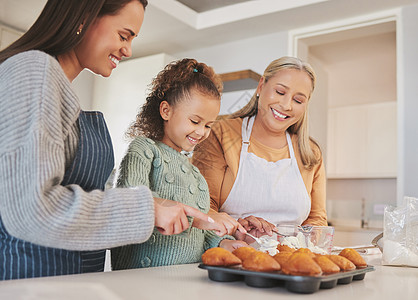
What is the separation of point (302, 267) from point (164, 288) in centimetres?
21

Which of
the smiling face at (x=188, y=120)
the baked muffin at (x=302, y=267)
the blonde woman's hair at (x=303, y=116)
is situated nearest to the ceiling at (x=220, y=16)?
the blonde woman's hair at (x=303, y=116)

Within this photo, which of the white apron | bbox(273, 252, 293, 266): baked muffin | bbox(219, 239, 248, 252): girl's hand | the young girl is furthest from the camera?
the white apron

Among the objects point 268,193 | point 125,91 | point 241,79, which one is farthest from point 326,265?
point 125,91

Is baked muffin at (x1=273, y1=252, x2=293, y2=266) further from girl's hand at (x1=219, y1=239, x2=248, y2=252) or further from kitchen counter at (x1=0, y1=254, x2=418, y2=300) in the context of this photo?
girl's hand at (x1=219, y1=239, x2=248, y2=252)

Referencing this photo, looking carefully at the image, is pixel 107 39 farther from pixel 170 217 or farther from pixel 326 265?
pixel 326 265

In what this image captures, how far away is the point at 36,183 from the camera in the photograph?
0.65 metres

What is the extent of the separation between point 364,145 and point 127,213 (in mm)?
5036

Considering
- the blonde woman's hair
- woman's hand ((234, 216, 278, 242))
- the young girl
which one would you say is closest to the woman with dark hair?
the young girl

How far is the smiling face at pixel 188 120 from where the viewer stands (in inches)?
45.7

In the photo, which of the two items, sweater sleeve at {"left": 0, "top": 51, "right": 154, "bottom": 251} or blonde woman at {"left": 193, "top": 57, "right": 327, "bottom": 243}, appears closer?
sweater sleeve at {"left": 0, "top": 51, "right": 154, "bottom": 251}

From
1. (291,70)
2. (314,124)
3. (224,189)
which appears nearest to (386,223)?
(224,189)

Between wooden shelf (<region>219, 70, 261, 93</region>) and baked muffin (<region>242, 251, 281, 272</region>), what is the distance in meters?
2.45

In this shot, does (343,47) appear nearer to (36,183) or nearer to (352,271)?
(352,271)

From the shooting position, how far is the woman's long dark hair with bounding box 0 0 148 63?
2.67ft
